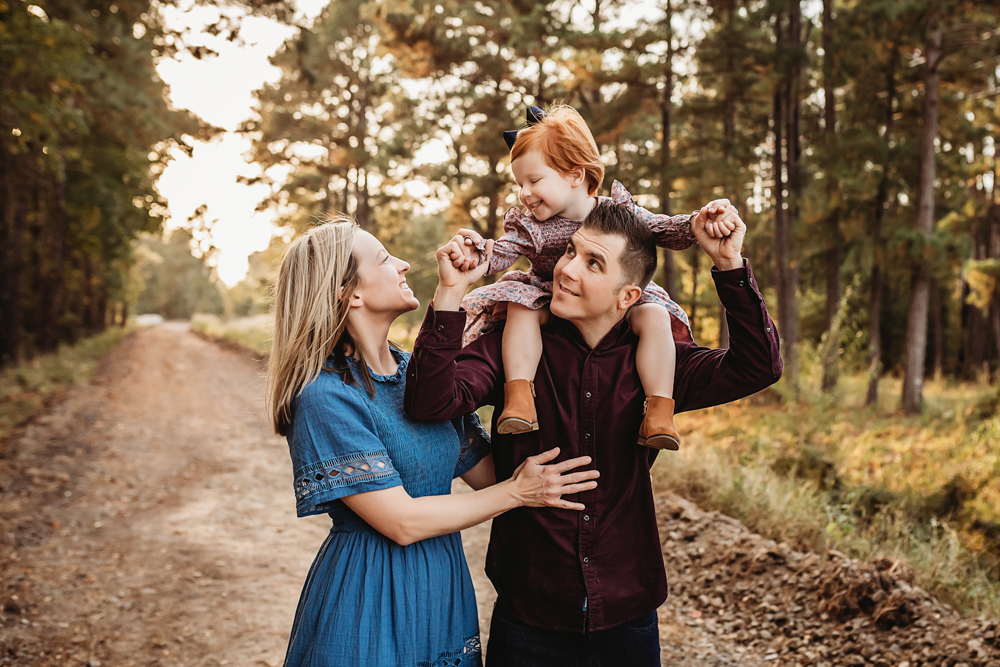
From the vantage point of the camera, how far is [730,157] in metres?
16.7

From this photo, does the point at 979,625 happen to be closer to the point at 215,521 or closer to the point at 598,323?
the point at 598,323

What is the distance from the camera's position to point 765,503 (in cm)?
597

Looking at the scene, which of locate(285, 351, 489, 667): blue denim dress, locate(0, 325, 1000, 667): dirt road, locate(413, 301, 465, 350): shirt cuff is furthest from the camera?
locate(0, 325, 1000, 667): dirt road

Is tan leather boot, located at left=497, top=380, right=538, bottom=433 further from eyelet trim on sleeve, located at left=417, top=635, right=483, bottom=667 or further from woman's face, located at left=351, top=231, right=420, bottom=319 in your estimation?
eyelet trim on sleeve, located at left=417, top=635, right=483, bottom=667

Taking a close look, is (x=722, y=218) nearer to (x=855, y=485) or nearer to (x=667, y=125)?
(x=855, y=485)

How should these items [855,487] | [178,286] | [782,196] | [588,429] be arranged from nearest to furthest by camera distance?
[588,429]
[855,487]
[782,196]
[178,286]

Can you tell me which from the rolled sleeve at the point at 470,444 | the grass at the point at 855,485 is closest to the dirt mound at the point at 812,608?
the grass at the point at 855,485

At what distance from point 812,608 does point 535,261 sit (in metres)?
3.43

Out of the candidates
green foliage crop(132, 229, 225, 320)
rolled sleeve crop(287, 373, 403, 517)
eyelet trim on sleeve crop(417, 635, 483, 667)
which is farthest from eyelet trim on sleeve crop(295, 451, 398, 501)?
green foliage crop(132, 229, 225, 320)

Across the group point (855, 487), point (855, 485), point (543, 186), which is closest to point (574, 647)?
point (543, 186)

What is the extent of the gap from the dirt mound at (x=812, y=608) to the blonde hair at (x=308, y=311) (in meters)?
3.38

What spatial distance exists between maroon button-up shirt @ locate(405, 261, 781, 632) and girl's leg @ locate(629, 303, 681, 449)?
52mm

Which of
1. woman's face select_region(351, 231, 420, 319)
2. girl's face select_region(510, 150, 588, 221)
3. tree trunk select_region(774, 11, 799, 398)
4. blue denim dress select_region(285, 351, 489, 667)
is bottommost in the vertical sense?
blue denim dress select_region(285, 351, 489, 667)

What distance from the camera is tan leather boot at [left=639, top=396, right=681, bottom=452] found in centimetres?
194
